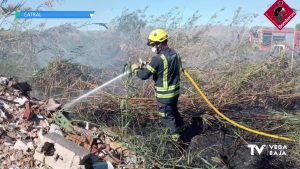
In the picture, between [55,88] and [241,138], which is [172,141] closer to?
[241,138]

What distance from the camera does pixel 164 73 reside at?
491cm

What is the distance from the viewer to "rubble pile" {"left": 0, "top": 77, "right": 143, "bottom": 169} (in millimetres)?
4141

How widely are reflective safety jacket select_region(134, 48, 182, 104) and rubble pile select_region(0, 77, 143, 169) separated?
2.79ft

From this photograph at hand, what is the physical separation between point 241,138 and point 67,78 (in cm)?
327

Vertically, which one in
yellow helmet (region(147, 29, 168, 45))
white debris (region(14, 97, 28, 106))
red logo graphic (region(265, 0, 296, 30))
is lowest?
white debris (region(14, 97, 28, 106))

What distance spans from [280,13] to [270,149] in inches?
195

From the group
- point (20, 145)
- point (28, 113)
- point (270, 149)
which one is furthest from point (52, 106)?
point (270, 149)

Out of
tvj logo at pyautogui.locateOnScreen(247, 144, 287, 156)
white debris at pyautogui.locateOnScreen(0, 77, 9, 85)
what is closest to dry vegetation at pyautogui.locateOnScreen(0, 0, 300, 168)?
tvj logo at pyautogui.locateOnScreen(247, 144, 287, 156)

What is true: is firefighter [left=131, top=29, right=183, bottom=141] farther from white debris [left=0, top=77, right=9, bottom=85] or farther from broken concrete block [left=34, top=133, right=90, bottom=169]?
white debris [left=0, top=77, right=9, bottom=85]

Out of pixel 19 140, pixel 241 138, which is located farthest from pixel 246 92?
pixel 19 140

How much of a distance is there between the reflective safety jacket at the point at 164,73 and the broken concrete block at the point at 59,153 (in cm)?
132

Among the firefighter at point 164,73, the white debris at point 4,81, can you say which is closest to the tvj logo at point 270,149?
the firefighter at point 164,73

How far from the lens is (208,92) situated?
6699mm

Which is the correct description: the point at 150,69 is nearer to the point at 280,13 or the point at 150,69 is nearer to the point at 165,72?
the point at 165,72
